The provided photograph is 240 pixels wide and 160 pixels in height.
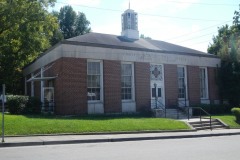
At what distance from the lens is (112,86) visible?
87.9 ft

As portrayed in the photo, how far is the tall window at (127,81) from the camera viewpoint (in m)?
27.9

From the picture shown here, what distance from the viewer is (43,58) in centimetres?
3062

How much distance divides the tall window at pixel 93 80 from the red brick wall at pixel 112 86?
1.73ft

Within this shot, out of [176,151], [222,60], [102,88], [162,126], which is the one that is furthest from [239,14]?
[176,151]

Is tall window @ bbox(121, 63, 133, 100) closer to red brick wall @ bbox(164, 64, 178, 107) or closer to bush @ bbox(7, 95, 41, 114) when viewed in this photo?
red brick wall @ bbox(164, 64, 178, 107)

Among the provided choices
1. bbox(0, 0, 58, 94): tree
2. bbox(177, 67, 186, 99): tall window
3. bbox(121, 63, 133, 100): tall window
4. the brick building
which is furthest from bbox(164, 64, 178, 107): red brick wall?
bbox(0, 0, 58, 94): tree

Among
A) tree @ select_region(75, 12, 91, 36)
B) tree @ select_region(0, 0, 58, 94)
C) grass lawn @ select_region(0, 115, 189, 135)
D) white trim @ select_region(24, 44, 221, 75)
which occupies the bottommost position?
grass lawn @ select_region(0, 115, 189, 135)

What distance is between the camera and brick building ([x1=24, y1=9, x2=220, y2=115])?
25.0 metres

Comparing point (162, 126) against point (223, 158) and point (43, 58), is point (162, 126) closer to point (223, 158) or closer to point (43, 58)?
point (223, 158)

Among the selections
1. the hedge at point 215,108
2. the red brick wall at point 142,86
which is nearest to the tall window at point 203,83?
the hedge at point 215,108

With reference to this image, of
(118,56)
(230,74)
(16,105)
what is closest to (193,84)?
(230,74)

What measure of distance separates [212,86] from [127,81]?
1089cm

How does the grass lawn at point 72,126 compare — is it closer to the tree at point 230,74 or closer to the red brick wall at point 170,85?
the red brick wall at point 170,85

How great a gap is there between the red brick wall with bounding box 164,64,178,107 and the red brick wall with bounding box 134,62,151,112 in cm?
220
